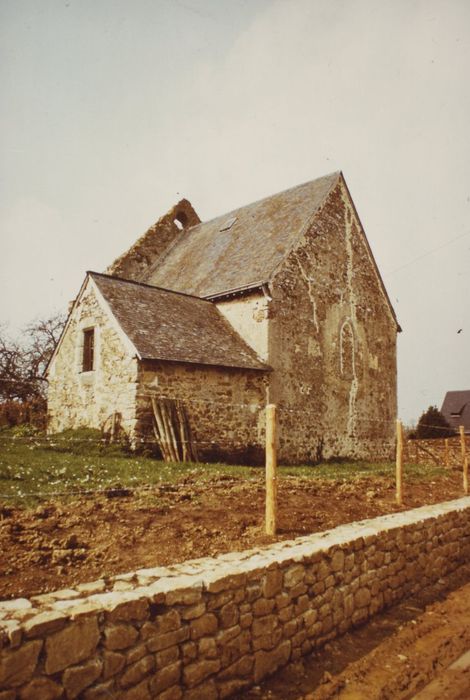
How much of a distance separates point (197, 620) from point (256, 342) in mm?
12576

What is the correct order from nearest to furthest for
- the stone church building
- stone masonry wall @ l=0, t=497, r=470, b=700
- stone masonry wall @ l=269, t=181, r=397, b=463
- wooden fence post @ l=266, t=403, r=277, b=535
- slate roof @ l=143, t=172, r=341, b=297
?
stone masonry wall @ l=0, t=497, r=470, b=700
wooden fence post @ l=266, t=403, r=277, b=535
the stone church building
stone masonry wall @ l=269, t=181, r=397, b=463
slate roof @ l=143, t=172, r=341, b=297

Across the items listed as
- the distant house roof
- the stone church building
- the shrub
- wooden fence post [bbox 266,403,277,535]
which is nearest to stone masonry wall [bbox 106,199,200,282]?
the stone church building

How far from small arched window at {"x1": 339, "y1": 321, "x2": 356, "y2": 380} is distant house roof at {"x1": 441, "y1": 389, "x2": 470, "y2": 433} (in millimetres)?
34637

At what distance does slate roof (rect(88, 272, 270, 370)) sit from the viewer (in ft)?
44.9

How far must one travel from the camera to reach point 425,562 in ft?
22.9

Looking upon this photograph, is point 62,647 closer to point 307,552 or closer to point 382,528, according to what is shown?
point 307,552

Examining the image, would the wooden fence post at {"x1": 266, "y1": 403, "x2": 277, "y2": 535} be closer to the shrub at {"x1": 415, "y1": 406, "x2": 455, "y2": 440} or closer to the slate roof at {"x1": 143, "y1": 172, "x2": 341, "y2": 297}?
the slate roof at {"x1": 143, "y1": 172, "x2": 341, "y2": 297}

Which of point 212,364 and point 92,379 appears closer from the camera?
point 212,364

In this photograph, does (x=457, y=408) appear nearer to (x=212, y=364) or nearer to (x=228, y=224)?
(x=228, y=224)

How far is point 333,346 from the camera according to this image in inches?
709

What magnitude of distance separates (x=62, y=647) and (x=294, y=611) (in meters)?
2.45

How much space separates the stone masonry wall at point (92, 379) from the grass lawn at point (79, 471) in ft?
3.45

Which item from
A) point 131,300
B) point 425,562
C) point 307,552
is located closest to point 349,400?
point 131,300

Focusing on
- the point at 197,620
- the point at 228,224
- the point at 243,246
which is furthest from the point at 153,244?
the point at 197,620
